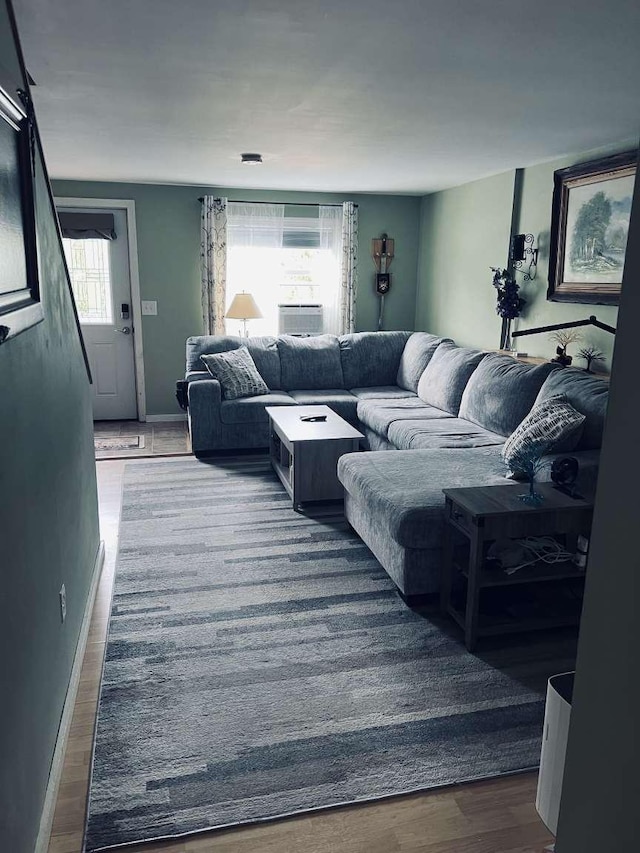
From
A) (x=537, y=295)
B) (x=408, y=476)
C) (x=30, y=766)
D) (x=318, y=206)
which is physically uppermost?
(x=318, y=206)

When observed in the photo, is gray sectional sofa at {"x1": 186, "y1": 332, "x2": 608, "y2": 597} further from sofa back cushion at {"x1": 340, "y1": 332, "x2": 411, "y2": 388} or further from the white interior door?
the white interior door

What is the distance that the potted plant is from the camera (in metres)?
5.04

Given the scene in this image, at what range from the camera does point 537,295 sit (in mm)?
4949

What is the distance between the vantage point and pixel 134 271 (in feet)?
21.2

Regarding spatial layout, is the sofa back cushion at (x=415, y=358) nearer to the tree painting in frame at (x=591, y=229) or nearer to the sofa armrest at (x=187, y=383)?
the tree painting in frame at (x=591, y=229)

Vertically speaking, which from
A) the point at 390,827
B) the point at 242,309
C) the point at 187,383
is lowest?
the point at 390,827

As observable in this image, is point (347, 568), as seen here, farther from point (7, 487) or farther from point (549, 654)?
point (7, 487)

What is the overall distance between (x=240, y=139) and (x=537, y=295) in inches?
95.0

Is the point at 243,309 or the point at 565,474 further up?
the point at 243,309

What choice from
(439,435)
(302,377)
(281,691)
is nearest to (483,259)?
(302,377)

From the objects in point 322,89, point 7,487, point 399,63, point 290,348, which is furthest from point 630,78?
point 290,348

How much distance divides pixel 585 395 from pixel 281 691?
2.26m

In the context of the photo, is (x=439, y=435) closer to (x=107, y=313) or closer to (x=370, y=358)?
(x=370, y=358)

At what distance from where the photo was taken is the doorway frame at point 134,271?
6227 millimetres
